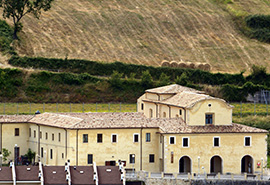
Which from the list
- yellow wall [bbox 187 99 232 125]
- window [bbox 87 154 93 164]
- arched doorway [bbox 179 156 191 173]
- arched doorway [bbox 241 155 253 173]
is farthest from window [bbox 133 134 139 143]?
arched doorway [bbox 241 155 253 173]

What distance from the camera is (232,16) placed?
147375 millimetres

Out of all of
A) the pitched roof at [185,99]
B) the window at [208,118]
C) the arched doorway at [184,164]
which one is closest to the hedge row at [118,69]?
the pitched roof at [185,99]

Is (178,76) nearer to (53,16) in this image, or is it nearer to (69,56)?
(69,56)

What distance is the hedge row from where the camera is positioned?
363 ft

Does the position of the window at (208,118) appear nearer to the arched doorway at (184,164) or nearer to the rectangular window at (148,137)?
the arched doorway at (184,164)

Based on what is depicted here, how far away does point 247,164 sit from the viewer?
7556cm

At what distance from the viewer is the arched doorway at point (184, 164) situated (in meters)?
74.7

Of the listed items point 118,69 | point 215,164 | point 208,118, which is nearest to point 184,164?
point 215,164

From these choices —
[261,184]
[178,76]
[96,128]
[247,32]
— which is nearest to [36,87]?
[178,76]

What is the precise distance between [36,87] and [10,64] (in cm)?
779

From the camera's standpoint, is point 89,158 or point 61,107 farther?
point 61,107

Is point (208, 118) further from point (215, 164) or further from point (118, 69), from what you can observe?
point (118, 69)

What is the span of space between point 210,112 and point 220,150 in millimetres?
4085

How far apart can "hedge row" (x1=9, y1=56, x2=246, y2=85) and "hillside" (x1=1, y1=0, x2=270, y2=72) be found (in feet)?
14.1
